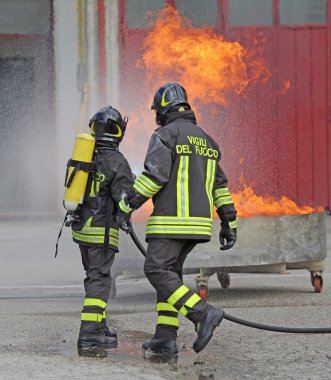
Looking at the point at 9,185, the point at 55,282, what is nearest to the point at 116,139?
the point at 55,282

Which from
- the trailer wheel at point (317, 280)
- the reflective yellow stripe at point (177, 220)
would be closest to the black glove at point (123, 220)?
the reflective yellow stripe at point (177, 220)

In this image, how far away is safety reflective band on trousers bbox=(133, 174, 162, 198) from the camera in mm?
6504

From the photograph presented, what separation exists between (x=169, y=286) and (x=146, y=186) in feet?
1.95

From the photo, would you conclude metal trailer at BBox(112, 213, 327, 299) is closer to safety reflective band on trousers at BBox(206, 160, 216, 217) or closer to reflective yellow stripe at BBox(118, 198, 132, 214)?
safety reflective band on trousers at BBox(206, 160, 216, 217)

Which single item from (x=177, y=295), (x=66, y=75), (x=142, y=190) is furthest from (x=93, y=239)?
(x=66, y=75)

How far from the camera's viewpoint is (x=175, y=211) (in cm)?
657

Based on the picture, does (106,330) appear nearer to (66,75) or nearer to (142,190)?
(142,190)

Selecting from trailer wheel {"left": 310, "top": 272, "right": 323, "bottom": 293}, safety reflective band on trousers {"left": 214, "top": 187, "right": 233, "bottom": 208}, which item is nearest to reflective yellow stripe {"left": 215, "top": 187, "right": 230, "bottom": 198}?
safety reflective band on trousers {"left": 214, "top": 187, "right": 233, "bottom": 208}

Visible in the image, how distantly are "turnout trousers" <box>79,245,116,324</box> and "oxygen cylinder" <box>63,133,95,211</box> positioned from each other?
0.33m

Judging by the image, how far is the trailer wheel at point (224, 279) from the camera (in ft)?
32.8

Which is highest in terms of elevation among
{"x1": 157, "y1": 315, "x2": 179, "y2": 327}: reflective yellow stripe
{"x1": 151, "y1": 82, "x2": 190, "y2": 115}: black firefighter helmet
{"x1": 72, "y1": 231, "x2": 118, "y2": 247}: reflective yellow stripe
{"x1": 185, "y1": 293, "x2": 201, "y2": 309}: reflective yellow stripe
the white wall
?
the white wall

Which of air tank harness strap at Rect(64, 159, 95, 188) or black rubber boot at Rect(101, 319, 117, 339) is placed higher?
air tank harness strap at Rect(64, 159, 95, 188)

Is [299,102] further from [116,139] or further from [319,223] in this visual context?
[116,139]

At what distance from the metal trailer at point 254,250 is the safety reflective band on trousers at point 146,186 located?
2.46m
